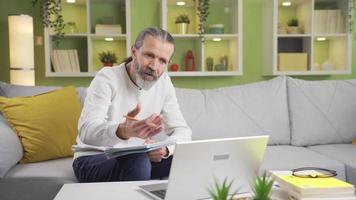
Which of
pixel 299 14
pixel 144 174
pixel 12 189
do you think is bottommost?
pixel 12 189

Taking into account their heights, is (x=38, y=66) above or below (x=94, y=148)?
above

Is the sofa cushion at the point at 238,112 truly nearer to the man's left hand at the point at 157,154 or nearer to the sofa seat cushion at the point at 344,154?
the sofa seat cushion at the point at 344,154

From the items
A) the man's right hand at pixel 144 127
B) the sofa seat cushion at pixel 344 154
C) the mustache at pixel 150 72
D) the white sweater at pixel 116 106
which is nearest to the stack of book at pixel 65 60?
the white sweater at pixel 116 106

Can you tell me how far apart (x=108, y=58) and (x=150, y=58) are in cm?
197

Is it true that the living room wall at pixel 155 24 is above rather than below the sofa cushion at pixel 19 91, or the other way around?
above

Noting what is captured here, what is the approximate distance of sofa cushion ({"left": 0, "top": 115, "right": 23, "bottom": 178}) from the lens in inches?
75.2

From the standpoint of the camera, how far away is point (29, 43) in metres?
3.38

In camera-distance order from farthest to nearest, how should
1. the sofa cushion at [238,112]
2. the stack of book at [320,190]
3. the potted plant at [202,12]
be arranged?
the potted plant at [202,12], the sofa cushion at [238,112], the stack of book at [320,190]

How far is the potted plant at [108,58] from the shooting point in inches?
145

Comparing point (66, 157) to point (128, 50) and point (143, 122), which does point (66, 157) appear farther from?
point (128, 50)

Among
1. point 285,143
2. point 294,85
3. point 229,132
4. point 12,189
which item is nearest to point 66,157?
point 12,189

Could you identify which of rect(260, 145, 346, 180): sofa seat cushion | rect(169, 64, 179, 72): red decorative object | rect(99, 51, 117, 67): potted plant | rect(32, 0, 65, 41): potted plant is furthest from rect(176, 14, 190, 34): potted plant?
rect(260, 145, 346, 180): sofa seat cushion

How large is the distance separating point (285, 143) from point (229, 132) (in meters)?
0.40

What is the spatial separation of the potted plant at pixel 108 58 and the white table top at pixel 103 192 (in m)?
2.33
